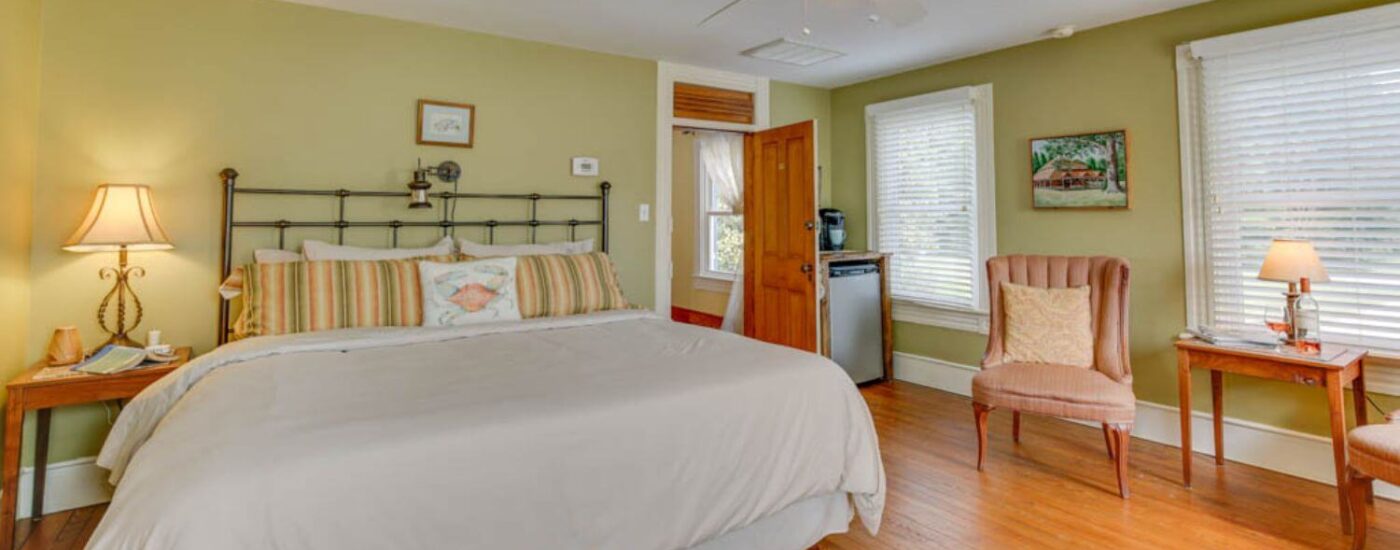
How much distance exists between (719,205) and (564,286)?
3.47 metres

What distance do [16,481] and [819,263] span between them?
395cm

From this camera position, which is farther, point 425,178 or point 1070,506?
point 425,178

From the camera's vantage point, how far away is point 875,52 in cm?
404

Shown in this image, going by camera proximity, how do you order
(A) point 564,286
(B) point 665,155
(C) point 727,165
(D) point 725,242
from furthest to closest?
1. (D) point 725,242
2. (C) point 727,165
3. (B) point 665,155
4. (A) point 564,286

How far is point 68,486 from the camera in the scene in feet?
8.61

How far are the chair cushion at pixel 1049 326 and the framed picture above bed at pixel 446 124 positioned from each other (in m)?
3.15

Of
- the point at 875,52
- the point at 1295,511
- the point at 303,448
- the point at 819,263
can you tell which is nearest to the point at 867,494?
the point at 303,448

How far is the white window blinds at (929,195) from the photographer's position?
4.26 m

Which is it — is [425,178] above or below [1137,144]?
below

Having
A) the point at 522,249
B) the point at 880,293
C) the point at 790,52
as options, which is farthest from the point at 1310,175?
the point at 522,249

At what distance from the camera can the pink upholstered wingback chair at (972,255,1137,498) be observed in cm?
266

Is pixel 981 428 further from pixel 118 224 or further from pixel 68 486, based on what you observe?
pixel 68 486

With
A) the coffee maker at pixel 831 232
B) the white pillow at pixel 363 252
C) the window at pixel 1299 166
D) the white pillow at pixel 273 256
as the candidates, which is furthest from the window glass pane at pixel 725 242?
the white pillow at pixel 273 256

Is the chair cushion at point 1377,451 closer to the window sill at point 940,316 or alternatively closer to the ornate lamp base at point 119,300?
the window sill at point 940,316
